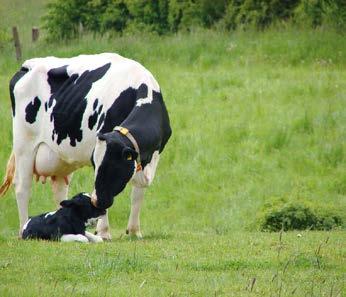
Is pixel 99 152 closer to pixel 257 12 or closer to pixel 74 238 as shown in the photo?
pixel 74 238

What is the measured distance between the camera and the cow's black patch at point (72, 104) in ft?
45.2

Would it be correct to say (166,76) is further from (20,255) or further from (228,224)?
(20,255)

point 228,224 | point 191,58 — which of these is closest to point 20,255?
point 228,224

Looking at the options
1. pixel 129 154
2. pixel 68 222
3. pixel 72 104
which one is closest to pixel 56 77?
pixel 72 104

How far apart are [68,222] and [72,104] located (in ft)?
6.68

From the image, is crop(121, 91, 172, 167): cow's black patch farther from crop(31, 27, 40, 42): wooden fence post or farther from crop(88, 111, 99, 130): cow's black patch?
crop(31, 27, 40, 42): wooden fence post

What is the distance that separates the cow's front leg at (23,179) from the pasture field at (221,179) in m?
0.75

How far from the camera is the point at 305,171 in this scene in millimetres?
21297

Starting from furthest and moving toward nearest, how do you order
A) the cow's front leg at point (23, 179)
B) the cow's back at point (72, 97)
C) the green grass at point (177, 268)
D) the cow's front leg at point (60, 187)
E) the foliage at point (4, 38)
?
the foliage at point (4, 38)
the cow's front leg at point (60, 187)
the cow's front leg at point (23, 179)
the cow's back at point (72, 97)
the green grass at point (177, 268)

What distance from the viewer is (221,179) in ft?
69.7

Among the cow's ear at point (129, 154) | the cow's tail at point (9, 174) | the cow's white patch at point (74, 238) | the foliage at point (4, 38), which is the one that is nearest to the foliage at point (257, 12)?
the foliage at point (4, 38)

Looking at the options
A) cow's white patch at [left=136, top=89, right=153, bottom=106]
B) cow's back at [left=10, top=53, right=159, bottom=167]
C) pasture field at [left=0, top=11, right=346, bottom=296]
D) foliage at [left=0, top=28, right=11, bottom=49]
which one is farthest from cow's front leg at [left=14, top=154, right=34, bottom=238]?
foliage at [left=0, top=28, right=11, bottom=49]

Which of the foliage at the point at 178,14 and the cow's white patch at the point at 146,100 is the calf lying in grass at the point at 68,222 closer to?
the cow's white patch at the point at 146,100

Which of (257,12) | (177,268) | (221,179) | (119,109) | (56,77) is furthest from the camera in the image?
(257,12)
